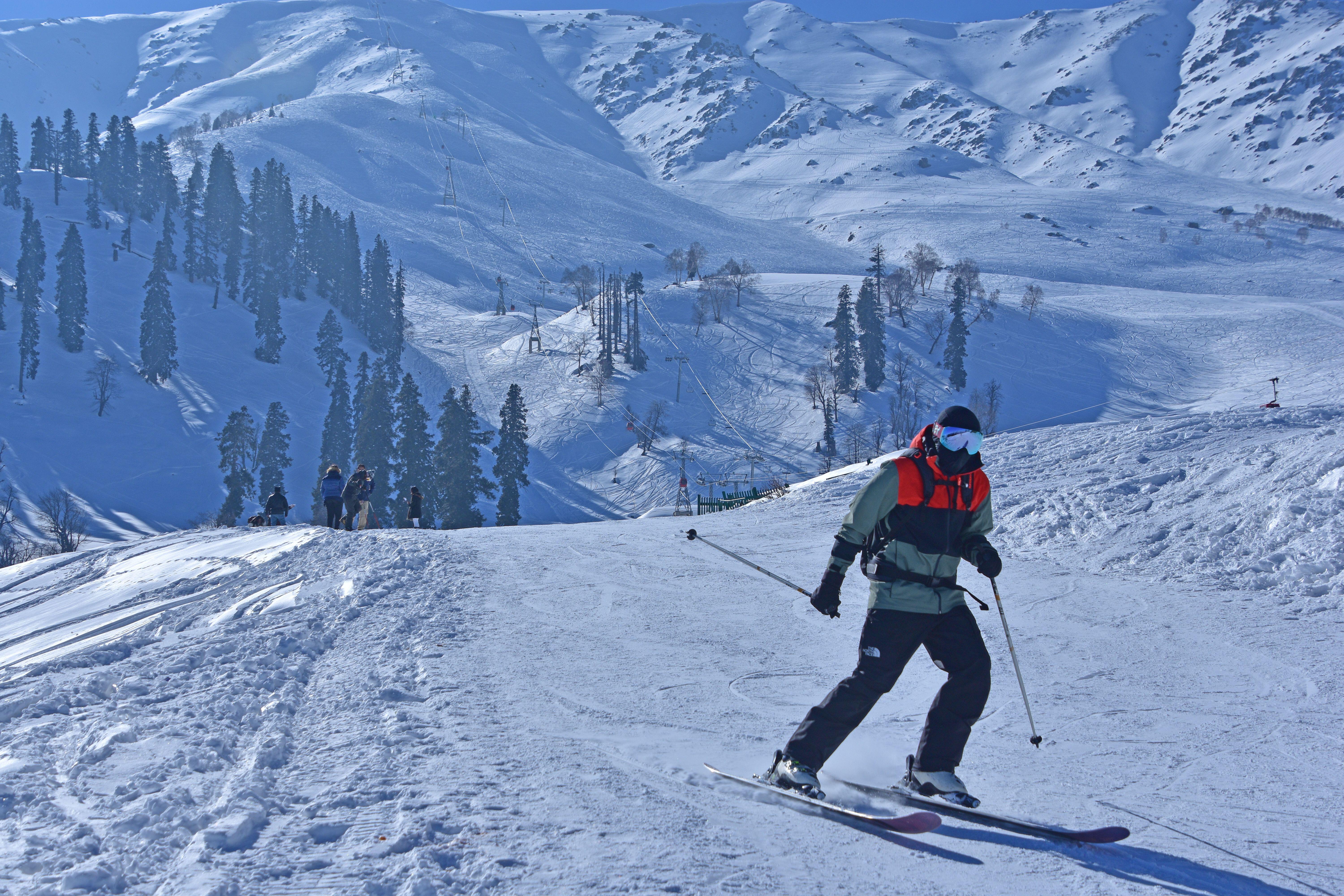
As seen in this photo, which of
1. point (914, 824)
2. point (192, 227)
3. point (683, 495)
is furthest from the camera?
point (192, 227)

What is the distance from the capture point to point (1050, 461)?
17656 mm

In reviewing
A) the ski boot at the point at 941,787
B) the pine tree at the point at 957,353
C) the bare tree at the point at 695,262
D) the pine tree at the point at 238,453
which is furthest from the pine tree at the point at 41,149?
the ski boot at the point at 941,787

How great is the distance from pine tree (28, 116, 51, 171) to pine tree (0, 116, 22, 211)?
939cm

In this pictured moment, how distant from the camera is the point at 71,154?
104125mm

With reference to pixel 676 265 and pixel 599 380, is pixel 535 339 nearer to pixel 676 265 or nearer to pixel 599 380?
pixel 599 380

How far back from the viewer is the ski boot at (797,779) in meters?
4.45

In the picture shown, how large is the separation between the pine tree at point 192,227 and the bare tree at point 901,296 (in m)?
68.7

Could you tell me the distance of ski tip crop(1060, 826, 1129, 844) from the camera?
400 cm

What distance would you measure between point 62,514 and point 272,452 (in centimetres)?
1217

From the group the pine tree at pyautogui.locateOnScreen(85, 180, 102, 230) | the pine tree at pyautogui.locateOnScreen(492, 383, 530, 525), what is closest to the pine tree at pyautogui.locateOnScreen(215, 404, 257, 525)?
the pine tree at pyautogui.locateOnScreen(492, 383, 530, 525)

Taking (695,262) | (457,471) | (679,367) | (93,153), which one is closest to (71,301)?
(93,153)

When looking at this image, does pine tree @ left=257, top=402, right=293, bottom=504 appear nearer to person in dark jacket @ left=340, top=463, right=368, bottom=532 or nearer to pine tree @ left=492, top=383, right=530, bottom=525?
pine tree @ left=492, top=383, right=530, bottom=525

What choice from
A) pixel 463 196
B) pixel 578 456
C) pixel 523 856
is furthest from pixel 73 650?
pixel 463 196

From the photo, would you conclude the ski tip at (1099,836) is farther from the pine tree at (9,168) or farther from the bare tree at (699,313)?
the pine tree at (9,168)
